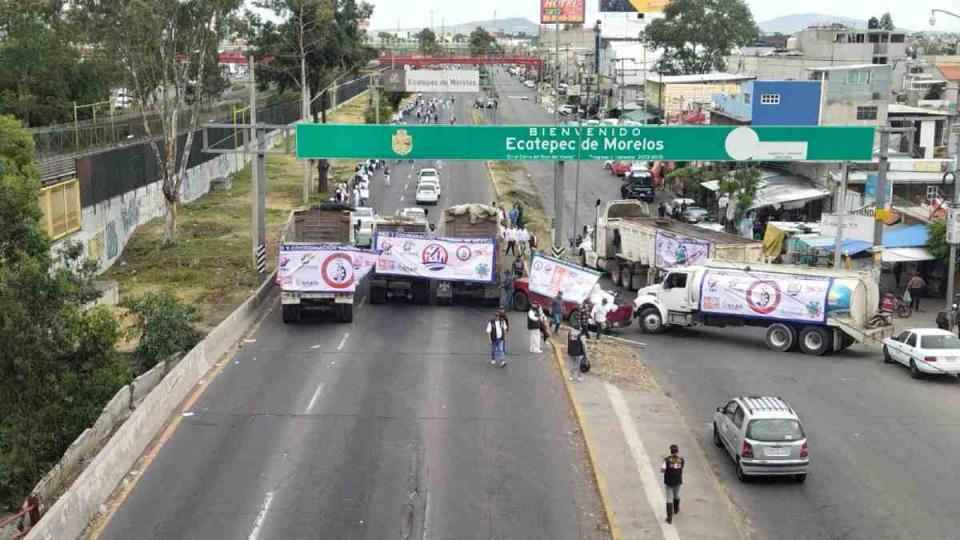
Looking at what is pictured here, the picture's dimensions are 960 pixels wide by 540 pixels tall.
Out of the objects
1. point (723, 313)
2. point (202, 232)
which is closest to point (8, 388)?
point (723, 313)

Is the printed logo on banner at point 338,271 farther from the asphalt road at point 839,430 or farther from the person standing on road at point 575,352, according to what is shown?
the asphalt road at point 839,430

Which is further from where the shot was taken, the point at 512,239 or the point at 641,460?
the point at 512,239

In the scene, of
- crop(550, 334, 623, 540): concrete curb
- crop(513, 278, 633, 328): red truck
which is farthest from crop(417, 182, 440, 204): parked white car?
crop(550, 334, 623, 540): concrete curb

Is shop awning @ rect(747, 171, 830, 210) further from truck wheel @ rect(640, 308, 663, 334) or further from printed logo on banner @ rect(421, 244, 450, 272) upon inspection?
printed logo on banner @ rect(421, 244, 450, 272)

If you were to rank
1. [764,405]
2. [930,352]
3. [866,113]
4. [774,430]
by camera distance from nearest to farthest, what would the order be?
[774,430] < [764,405] < [930,352] < [866,113]

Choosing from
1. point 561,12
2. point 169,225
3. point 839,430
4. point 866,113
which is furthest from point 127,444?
point 561,12

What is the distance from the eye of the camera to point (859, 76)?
222 feet

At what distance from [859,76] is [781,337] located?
38363 mm

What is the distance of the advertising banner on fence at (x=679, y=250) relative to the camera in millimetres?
40375

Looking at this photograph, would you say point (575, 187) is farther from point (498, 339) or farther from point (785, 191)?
point (498, 339)

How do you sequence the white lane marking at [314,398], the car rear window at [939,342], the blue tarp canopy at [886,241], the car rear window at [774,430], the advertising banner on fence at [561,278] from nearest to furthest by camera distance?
the car rear window at [774,430], the white lane marking at [314,398], the car rear window at [939,342], the advertising banner on fence at [561,278], the blue tarp canopy at [886,241]

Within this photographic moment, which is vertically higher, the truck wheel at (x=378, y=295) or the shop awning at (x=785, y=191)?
the shop awning at (x=785, y=191)

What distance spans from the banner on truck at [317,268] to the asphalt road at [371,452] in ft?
7.85

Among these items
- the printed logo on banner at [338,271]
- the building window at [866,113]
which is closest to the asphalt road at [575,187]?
the building window at [866,113]
